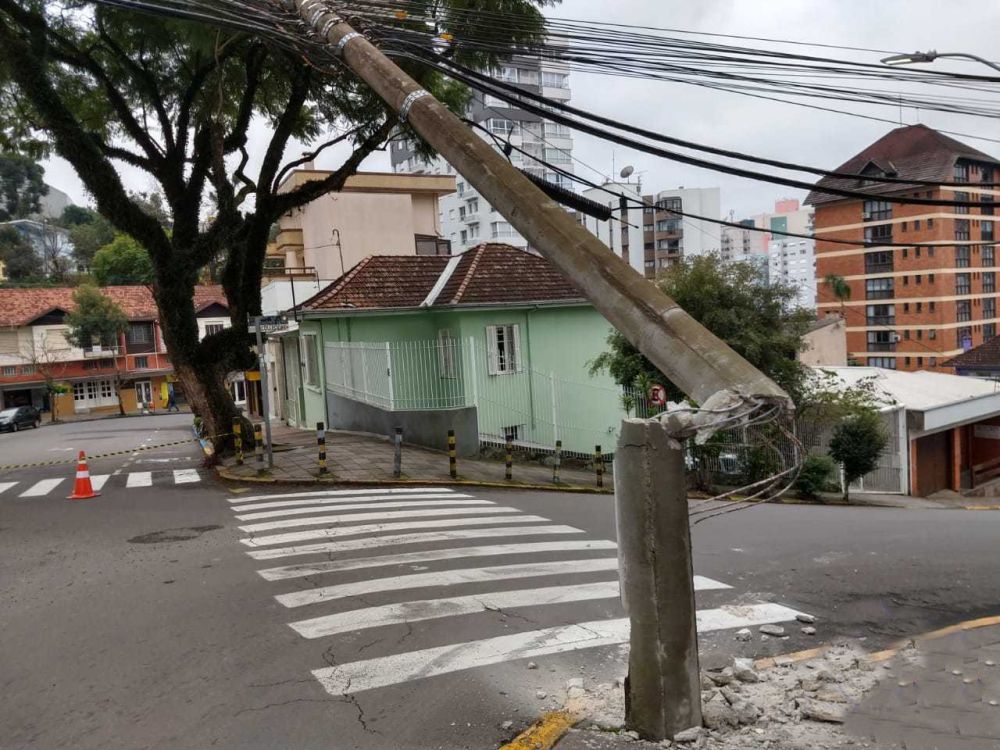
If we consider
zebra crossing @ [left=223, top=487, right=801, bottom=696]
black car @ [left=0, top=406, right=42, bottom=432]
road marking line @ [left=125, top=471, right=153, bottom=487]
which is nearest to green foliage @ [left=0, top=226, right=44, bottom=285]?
black car @ [left=0, top=406, right=42, bottom=432]

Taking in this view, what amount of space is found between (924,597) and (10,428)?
147 feet

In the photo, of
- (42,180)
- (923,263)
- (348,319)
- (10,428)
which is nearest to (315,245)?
(348,319)

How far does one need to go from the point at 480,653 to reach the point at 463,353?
12537 mm

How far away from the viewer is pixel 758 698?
4.97 metres

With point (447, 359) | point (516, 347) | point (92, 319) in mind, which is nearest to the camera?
point (447, 359)

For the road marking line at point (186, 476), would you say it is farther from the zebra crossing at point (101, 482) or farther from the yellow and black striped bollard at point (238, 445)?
the yellow and black striped bollard at point (238, 445)

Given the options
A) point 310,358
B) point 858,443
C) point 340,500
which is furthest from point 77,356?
point 858,443

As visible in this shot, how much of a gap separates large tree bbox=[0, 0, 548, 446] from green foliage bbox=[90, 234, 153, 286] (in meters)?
44.9

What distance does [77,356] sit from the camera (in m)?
50.3

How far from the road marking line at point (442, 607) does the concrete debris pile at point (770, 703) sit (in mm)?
1830

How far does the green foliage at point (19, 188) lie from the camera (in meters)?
70.4

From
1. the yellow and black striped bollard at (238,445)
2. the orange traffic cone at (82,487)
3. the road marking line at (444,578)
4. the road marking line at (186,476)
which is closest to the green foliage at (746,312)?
the yellow and black striped bollard at (238,445)

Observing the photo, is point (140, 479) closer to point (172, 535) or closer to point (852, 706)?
point (172, 535)

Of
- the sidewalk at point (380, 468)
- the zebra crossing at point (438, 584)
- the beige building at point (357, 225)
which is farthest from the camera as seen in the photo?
the beige building at point (357, 225)
